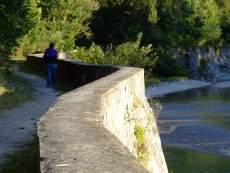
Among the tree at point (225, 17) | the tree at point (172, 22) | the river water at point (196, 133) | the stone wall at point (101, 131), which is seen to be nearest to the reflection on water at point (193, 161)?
the river water at point (196, 133)

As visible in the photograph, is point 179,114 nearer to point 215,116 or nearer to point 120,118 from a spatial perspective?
point 215,116

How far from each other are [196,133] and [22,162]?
21.7 metres

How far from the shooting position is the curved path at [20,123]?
952 centimetres

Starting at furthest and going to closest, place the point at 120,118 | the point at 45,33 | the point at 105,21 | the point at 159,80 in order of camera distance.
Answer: the point at 105,21, the point at 159,80, the point at 45,33, the point at 120,118

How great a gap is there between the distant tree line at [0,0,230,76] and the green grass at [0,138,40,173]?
85.2 feet

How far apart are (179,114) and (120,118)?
A: 25.9m

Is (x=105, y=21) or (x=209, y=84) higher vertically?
(x=105, y=21)

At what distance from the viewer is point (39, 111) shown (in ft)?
45.4

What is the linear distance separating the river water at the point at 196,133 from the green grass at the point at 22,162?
12.7 m

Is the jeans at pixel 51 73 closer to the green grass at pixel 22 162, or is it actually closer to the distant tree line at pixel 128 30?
the green grass at pixel 22 162

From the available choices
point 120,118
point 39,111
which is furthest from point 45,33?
point 120,118

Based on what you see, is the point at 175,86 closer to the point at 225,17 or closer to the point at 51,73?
the point at 225,17

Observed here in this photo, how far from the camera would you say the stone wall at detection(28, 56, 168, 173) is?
465cm

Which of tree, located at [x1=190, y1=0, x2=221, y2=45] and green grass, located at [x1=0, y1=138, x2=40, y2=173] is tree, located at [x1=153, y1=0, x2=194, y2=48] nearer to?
tree, located at [x1=190, y1=0, x2=221, y2=45]
